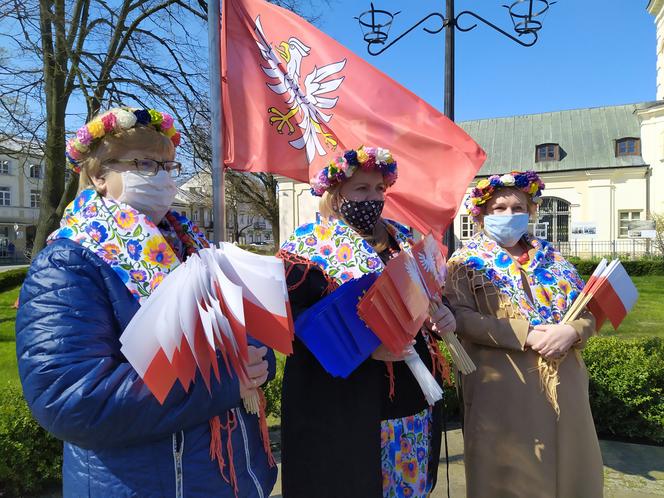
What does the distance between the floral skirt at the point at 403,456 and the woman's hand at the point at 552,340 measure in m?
→ 0.74

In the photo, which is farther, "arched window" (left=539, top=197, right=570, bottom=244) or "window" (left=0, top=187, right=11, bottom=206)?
"window" (left=0, top=187, right=11, bottom=206)

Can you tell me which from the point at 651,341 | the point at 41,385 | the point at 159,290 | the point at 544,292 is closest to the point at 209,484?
the point at 41,385

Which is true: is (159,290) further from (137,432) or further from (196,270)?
(137,432)

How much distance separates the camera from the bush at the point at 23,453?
10.0 feet

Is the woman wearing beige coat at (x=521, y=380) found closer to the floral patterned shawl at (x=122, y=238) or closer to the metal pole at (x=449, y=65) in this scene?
the metal pole at (x=449, y=65)

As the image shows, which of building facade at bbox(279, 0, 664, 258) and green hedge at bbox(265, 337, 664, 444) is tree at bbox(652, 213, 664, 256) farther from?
green hedge at bbox(265, 337, 664, 444)

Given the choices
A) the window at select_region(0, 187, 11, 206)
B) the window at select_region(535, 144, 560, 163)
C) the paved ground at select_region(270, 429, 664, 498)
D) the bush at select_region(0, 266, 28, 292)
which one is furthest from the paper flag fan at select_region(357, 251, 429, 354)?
the window at select_region(0, 187, 11, 206)

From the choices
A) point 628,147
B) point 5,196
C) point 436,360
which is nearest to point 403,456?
point 436,360

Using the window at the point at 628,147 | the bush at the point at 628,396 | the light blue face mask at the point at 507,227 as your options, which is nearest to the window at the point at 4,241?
the window at the point at 628,147

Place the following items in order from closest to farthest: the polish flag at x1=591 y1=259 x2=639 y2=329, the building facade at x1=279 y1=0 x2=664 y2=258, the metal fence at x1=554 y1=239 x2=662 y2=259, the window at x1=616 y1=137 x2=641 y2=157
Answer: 1. the polish flag at x1=591 y1=259 x2=639 y2=329
2. the metal fence at x1=554 y1=239 x2=662 y2=259
3. the building facade at x1=279 y1=0 x2=664 y2=258
4. the window at x1=616 y1=137 x2=641 y2=157

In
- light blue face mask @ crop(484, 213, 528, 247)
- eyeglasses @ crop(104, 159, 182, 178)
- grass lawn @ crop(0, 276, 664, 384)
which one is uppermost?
eyeglasses @ crop(104, 159, 182, 178)

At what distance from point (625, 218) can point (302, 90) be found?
28623 mm

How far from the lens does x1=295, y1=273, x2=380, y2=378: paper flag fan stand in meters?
1.90

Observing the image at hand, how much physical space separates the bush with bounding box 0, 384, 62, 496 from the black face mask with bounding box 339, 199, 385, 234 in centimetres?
256
